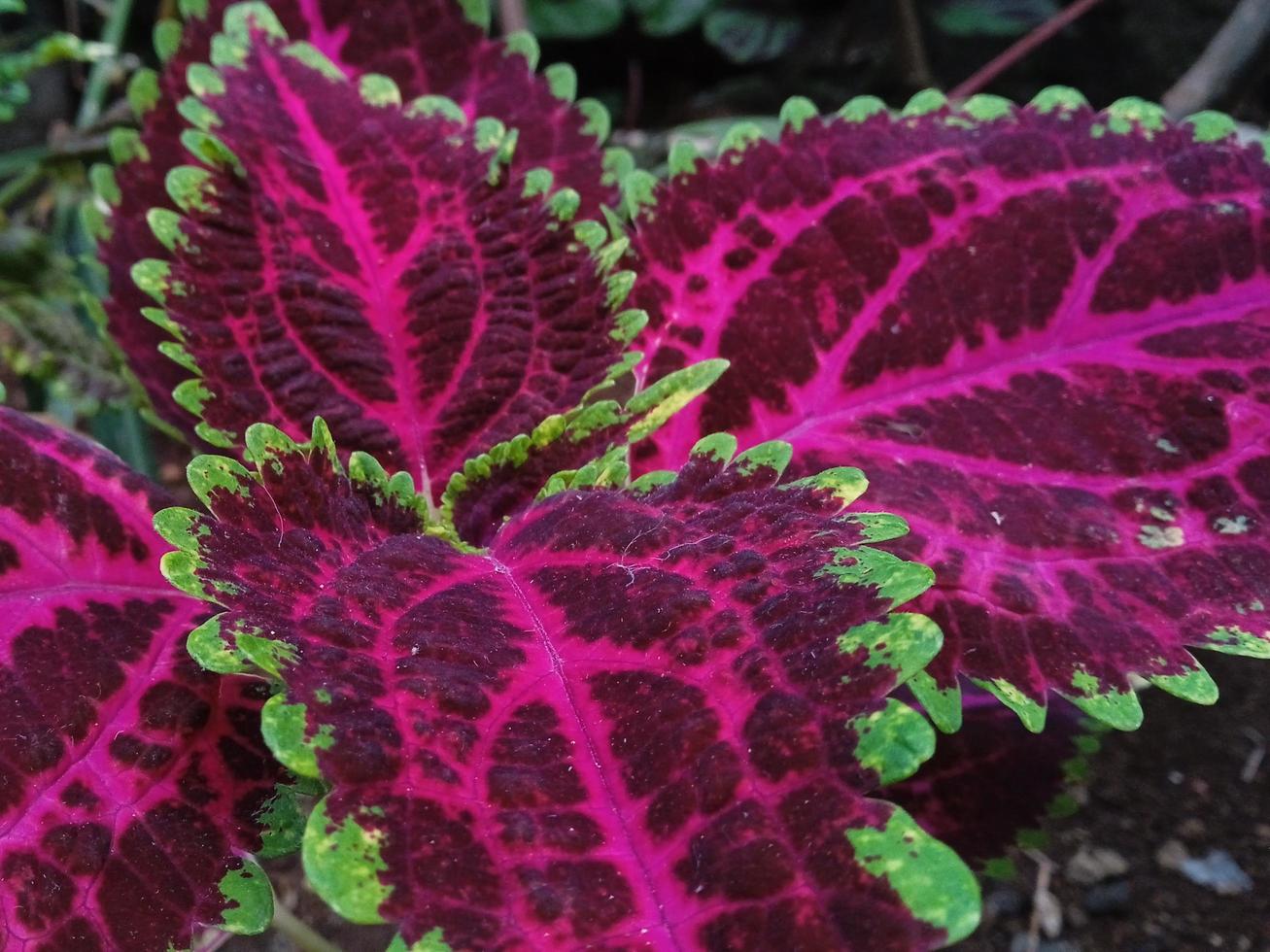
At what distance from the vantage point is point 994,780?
0.82 m

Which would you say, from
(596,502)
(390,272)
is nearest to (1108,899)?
(596,502)

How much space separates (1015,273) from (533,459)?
1.01 feet

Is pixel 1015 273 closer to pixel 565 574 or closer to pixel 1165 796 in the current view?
pixel 565 574

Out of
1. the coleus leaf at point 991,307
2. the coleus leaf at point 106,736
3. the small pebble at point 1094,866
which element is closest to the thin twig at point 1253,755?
the small pebble at point 1094,866

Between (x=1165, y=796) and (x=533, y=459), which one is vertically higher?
(x=533, y=459)

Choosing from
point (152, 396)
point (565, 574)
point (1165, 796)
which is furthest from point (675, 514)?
point (1165, 796)

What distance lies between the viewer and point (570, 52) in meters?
1.86

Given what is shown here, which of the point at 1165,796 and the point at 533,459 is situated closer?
the point at 533,459

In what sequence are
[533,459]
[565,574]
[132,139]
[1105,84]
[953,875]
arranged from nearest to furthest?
[953,875] → [565,574] → [533,459] → [132,139] → [1105,84]

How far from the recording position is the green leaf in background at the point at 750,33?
1.69 m

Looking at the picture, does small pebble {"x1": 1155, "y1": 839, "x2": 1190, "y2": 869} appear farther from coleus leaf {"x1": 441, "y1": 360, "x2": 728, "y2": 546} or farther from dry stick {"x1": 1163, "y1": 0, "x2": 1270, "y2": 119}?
dry stick {"x1": 1163, "y1": 0, "x2": 1270, "y2": 119}

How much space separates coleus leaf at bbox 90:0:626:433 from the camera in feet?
2.42

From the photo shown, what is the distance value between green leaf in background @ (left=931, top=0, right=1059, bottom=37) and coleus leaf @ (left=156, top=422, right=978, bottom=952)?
1.41 metres

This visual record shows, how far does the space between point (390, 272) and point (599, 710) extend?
1.13 feet
